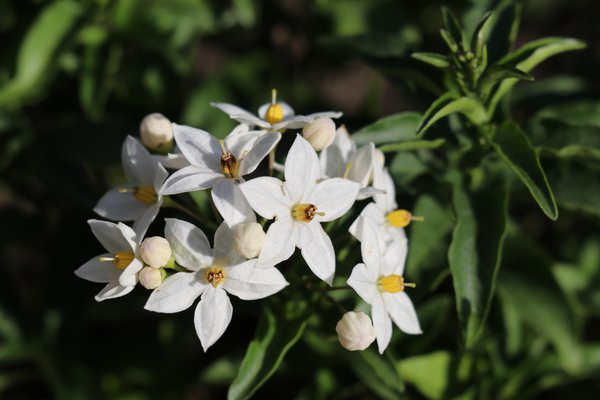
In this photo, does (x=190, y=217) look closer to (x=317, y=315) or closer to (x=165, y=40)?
(x=317, y=315)

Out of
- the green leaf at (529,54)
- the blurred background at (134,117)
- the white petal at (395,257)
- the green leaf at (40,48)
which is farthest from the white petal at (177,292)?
the green leaf at (40,48)

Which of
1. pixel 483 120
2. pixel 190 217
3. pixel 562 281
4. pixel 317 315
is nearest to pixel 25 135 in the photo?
pixel 190 217

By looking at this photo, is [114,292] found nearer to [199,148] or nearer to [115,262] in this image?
[115,262]

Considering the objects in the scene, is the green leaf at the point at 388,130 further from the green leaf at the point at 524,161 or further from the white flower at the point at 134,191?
the white flower at the point at 134,191

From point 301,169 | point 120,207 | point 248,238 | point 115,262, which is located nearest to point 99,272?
point 115,262

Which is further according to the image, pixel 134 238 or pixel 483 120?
pixel 483 120
